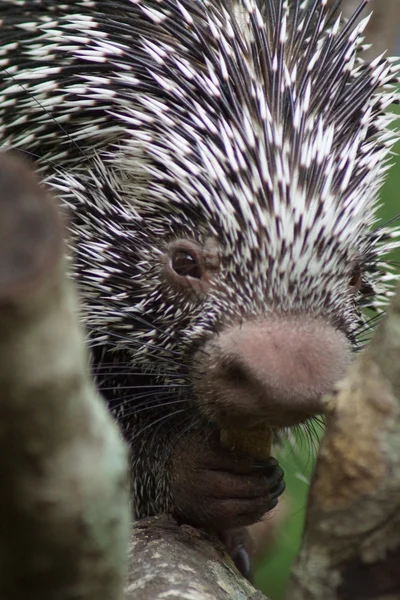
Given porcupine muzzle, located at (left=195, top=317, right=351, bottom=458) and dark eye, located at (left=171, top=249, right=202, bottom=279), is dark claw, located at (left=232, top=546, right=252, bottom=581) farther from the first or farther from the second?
dark eye, located at (left=171, top=249, right=202, bottom=279)

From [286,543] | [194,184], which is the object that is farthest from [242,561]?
[194,184]

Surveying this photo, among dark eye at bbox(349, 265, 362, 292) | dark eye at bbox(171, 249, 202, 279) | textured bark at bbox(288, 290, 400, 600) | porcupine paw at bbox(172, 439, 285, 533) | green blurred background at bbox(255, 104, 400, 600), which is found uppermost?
dark eye at bbox(171, 249, 202, 279)

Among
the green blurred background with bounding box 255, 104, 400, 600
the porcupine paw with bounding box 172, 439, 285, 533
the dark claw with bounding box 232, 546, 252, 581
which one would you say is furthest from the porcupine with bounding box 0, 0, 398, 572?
the green blurred background with bounding box 255, 104, 400, 600

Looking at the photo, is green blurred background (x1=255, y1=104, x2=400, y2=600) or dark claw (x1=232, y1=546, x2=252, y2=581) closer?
dark claw (x1=232, y1=546, x2=252, y2=581)

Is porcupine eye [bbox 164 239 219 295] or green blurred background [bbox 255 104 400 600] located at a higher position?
porcupine eye [bbox 164 239 219 295]

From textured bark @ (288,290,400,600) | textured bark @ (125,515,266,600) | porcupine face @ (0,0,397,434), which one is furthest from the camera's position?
porcupine face @ (0,0,397,434)

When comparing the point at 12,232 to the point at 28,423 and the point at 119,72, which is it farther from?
the point at 119,72

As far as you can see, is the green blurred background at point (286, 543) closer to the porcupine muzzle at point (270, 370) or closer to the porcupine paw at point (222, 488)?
the porcupine paw at point (222, 488)

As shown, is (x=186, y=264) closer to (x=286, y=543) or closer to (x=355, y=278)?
(x=355, y=278)
